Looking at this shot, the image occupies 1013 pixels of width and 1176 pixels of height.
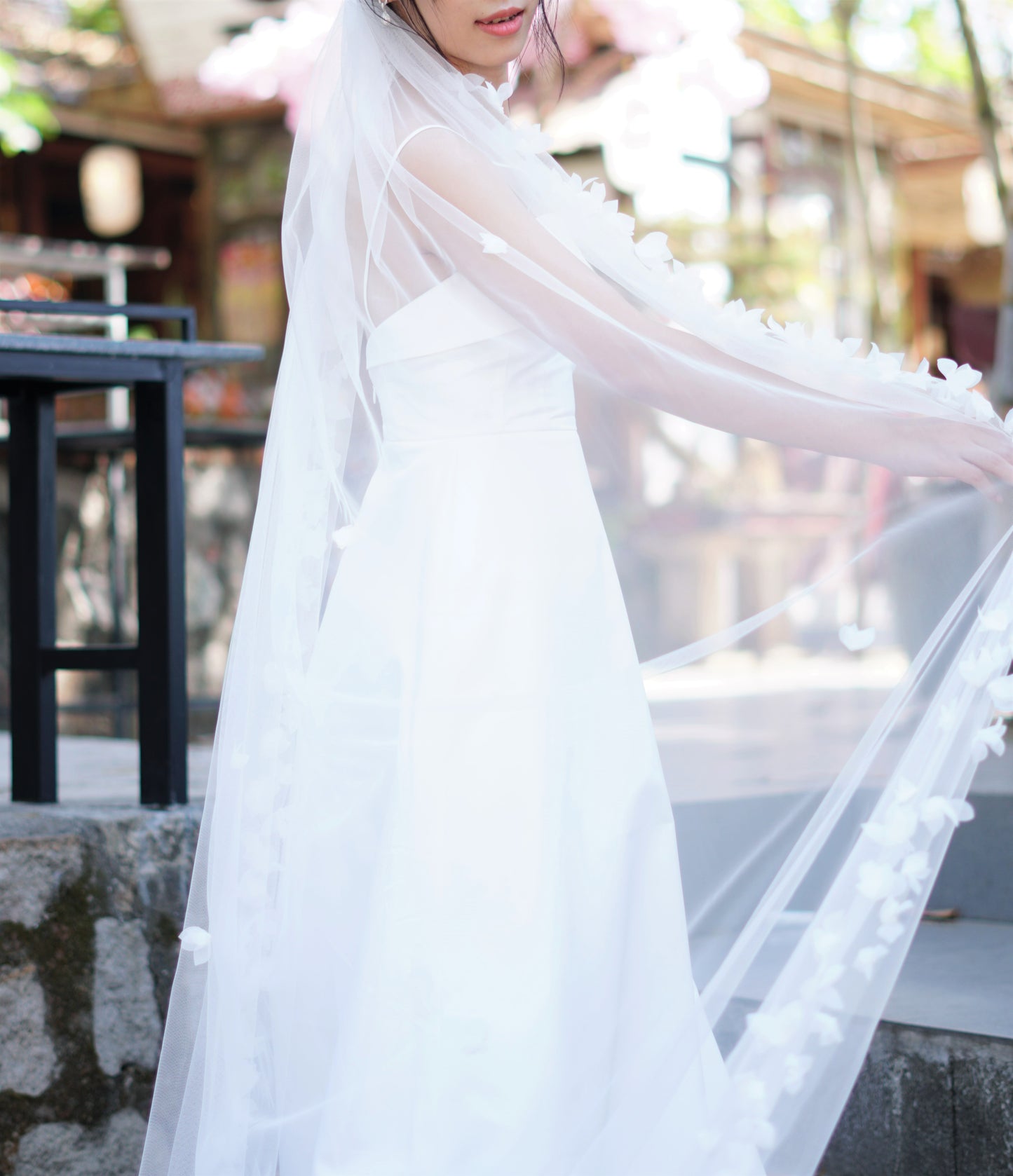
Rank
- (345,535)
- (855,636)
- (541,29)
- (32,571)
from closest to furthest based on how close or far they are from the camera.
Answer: (345,535) → (855,636) → (541,29) → (32,571)

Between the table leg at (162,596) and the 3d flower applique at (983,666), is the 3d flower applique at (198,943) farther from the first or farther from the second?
the 3d flower applique at (983,666)

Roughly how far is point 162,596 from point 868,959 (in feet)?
4.86

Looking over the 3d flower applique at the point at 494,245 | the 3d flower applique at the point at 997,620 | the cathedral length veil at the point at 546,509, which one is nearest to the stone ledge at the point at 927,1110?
the cathedral length veil at the point at 546,509

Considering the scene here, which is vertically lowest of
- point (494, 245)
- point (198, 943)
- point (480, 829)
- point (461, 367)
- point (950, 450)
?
point (198, 943)

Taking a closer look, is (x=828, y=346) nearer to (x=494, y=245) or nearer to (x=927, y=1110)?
(x=494, y=245)

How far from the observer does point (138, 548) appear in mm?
2703

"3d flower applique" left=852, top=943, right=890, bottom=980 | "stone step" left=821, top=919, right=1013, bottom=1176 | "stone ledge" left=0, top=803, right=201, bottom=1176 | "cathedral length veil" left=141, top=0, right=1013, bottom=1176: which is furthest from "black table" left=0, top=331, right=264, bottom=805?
"3d flower applique" left=852, top=943, right=890, bottom=980

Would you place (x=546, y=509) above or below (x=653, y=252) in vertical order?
below

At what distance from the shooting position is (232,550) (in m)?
7.43

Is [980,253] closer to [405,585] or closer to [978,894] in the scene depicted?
[978,894]

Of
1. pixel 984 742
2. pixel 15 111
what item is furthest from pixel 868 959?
pixel 15 111

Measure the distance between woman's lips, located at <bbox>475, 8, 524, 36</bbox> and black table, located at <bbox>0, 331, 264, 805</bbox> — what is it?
997 mm

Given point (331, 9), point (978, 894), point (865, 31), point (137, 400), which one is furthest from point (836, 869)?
point (865, 31)

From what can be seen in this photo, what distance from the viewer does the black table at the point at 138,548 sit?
8.55 feet
